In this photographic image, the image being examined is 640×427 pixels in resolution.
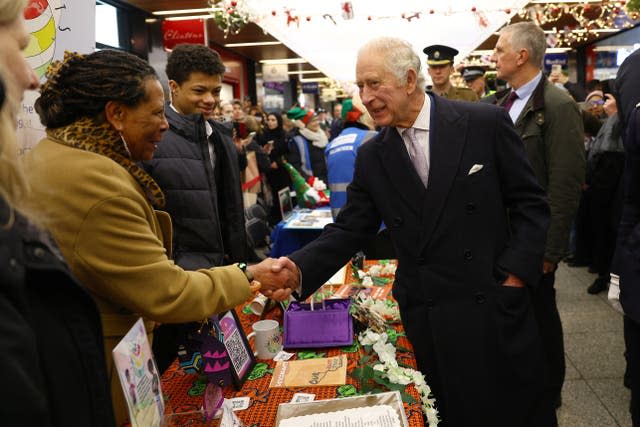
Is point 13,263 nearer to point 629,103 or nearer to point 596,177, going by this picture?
point 629,103

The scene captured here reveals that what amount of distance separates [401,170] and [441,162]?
0.51 feet

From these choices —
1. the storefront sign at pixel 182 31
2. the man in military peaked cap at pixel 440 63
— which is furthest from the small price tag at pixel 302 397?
the storefront sign at pixel 182 31

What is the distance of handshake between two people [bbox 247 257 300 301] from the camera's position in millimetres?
1962

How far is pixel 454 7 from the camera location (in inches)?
190

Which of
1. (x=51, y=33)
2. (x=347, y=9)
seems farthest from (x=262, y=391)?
(x=347, y=9)

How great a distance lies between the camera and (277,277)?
6.68 ft

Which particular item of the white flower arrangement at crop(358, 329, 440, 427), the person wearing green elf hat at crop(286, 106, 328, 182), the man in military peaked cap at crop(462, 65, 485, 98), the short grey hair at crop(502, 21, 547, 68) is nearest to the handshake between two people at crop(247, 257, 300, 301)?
the white flower arrangement at crop(358, 329, 440, 427)

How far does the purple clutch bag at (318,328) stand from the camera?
199 cm

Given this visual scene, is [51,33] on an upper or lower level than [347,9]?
lower

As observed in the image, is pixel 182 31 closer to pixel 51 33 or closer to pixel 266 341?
pixel 51 33

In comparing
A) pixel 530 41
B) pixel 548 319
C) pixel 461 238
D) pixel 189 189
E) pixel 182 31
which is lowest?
pixel 548 319

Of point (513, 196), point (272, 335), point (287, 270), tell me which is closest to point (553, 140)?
point (513, 196)

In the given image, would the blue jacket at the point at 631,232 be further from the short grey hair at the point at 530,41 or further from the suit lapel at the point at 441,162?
the short grey hair at the point at 530,41

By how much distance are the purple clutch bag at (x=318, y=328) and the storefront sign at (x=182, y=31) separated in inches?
344
